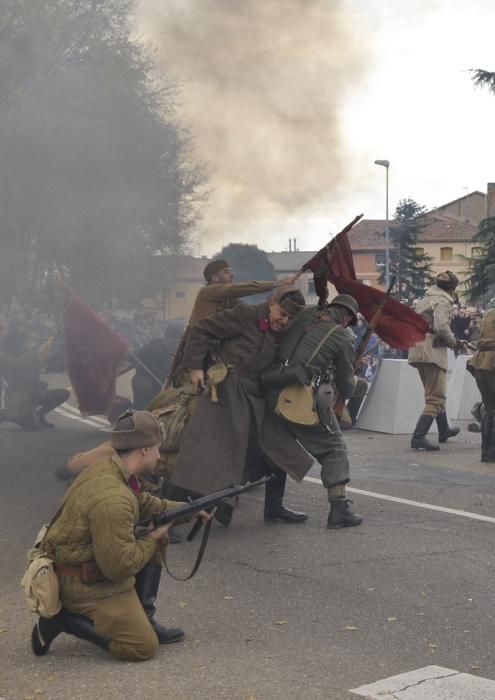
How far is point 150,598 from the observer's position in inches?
202

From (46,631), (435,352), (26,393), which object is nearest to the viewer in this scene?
(46,631)

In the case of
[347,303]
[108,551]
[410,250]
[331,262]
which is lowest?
[108,551]

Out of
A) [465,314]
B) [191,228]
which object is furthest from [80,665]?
[191,228]

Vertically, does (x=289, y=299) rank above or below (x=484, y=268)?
below

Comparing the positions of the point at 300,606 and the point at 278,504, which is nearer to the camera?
the point at 300,606

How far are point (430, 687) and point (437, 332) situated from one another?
6.84 m

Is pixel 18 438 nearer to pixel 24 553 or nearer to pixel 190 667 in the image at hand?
pixel 24 553

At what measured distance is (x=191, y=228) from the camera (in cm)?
2270

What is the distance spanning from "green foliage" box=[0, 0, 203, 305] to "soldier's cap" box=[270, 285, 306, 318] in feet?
37.5

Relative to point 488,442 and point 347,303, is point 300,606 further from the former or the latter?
point 488,442

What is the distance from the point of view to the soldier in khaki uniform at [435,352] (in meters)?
11.2

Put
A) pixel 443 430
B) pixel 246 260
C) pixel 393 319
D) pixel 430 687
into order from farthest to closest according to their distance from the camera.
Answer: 1. pixel 246 260
2. pixel 443 430
3. pixel 393 319
4. pixel 430 687

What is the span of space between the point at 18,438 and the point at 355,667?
346 inches

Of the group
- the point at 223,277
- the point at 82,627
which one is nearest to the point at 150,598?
the point at 82,627
